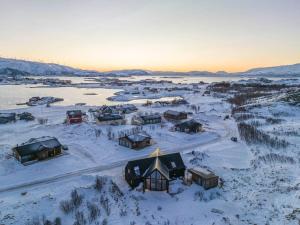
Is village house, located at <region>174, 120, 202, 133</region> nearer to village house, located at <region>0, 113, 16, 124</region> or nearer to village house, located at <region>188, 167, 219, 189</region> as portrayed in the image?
village house, located at <region>188, 167, 219, 189</region>

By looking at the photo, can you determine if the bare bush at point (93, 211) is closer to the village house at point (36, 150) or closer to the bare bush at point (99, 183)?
the bare bush at point (99, 183)

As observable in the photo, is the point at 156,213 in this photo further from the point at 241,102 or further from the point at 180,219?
the point at 241,102

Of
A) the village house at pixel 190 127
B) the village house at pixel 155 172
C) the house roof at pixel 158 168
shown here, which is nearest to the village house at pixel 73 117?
the village house at pixel 190 127

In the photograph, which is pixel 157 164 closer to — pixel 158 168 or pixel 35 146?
pixel 158 168

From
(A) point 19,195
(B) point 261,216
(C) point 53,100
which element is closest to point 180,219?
(B) point 261,216

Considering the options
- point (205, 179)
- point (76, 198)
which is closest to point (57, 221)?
point (76, 198)
